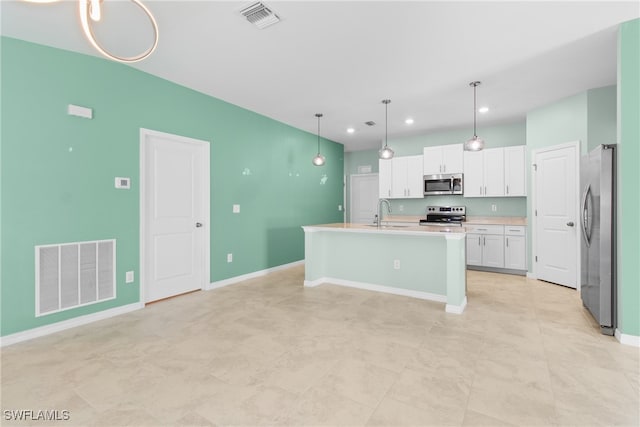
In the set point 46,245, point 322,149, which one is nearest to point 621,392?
point 46,245

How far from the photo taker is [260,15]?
2.54m

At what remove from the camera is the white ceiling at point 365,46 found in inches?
98.2

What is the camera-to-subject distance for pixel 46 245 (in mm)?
2938

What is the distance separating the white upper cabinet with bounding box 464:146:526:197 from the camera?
5.44 meters

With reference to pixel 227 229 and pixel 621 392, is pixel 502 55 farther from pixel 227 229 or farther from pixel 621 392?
pixel 227 229

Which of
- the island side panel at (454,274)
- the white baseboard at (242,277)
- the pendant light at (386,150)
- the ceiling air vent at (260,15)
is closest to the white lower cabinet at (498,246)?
the pendant light at (386,150)

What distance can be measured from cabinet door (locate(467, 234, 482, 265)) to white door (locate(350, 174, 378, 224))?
9.23ft

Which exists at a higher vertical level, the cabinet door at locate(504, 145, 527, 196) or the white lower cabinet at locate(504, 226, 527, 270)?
the cabinet door at locate(504, 145, 527, 196)

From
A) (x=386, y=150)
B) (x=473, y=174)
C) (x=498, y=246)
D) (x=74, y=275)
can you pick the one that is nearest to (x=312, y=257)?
(x=386, y=150)

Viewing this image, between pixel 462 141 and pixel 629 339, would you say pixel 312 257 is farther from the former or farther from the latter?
pixel 462 141

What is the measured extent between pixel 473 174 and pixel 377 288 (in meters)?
3.20

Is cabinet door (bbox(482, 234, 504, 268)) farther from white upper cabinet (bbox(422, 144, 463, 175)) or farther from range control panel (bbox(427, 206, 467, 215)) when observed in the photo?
white upper cabinet (bbox(422, 144, 463, 175))

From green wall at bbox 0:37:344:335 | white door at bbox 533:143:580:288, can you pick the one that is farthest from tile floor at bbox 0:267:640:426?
white door at bbox 533:143:580:288

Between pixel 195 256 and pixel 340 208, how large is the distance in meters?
4.25
